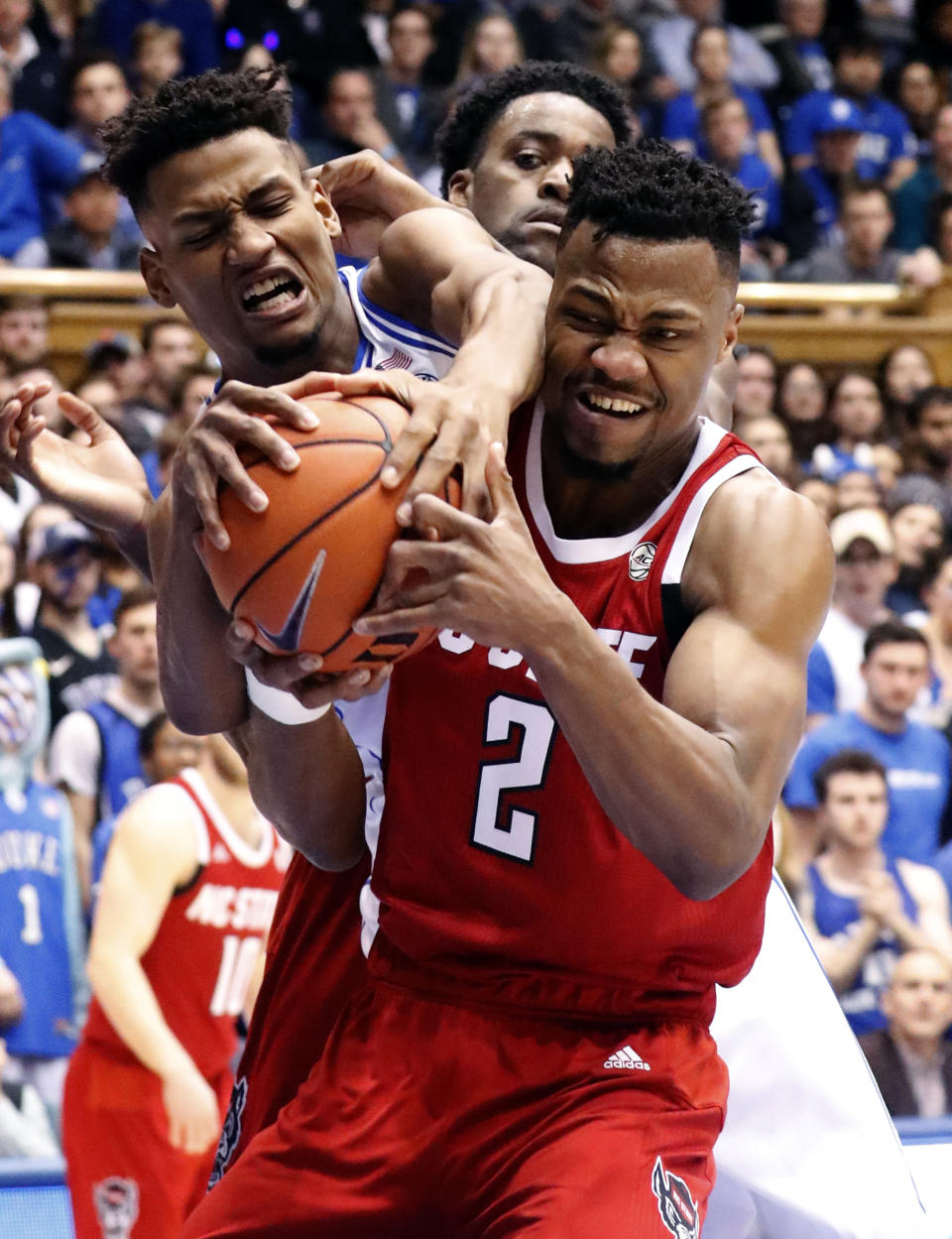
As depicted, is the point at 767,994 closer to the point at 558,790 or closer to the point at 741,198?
the point at 558,790

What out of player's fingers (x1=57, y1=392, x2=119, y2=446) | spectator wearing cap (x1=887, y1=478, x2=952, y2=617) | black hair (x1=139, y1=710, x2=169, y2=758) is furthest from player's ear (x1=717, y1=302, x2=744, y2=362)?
spectator wearing cap (x1=887, y1=478, x2=952, y2=617)

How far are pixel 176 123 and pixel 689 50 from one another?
7.26 m

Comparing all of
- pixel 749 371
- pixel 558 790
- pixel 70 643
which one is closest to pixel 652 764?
pixel 558 790

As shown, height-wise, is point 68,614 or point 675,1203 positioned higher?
point 675,1203

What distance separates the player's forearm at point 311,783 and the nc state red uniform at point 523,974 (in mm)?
248

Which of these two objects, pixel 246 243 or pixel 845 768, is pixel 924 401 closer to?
pixel 845 768

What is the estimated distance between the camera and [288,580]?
7.01 ft

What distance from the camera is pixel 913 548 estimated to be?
6988 millimetres

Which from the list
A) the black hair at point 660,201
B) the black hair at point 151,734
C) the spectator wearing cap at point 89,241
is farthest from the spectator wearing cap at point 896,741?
the spectator wearing cap at point 89,241

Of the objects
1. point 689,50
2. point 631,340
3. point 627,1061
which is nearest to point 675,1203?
point 627,1061

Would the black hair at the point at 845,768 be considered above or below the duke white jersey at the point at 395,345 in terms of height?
below

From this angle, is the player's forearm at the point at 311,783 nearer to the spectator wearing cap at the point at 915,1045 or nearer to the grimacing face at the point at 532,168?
the grimacing face at the point at 532,168

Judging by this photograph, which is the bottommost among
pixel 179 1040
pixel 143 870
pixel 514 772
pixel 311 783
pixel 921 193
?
pixel 179 1040

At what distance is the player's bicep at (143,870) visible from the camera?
448cm
